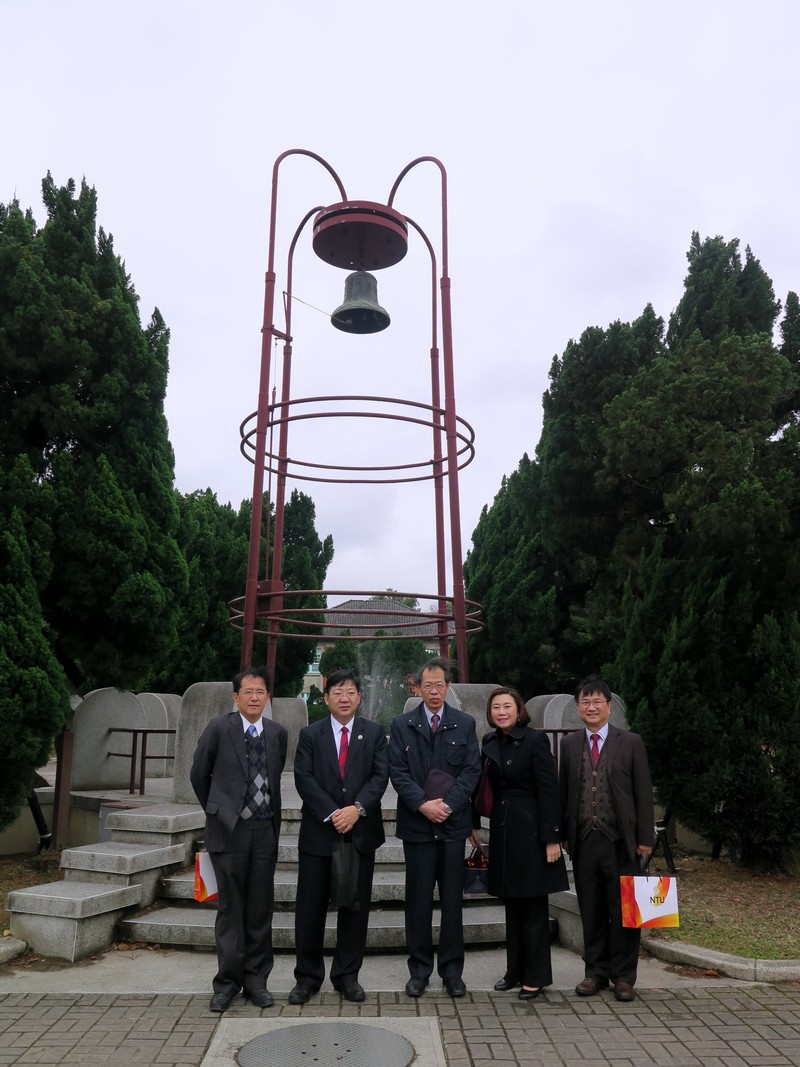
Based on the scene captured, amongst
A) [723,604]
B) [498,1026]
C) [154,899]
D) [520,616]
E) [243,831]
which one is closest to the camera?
[498,1026]

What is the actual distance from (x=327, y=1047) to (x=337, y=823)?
3.09 ft

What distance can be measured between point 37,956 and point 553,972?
2795mm

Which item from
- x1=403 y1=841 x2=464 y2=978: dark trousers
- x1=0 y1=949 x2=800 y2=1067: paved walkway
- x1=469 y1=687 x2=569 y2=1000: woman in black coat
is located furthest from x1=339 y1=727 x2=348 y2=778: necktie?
x1=0 y1=949 x2=800 y2=1067: paved walkway

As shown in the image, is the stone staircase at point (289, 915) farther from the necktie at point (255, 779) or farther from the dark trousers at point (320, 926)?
the necktie at point (255, 779)

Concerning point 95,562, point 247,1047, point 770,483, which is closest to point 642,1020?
point 247,1047

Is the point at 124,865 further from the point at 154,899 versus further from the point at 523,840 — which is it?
the point at 523,840

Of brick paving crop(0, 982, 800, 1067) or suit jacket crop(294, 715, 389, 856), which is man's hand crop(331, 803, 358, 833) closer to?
suit jacket crop(294, 715, 389, 856)

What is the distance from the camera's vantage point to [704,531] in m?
7.01

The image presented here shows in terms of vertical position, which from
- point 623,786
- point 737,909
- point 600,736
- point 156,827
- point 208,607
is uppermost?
point 208,607

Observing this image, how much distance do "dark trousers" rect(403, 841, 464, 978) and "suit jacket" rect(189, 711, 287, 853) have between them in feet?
2.41

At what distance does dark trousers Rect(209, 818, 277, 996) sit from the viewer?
4129 mm

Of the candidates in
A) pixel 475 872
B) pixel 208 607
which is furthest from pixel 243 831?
pixel 208 607

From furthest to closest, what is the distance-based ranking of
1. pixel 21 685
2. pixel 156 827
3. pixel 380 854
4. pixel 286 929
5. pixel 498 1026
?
pixel 21 685 < pixel 156 827 < pixel 380 854 < pixel 286 929 < pixel 498 1026

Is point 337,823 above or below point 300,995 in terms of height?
above
